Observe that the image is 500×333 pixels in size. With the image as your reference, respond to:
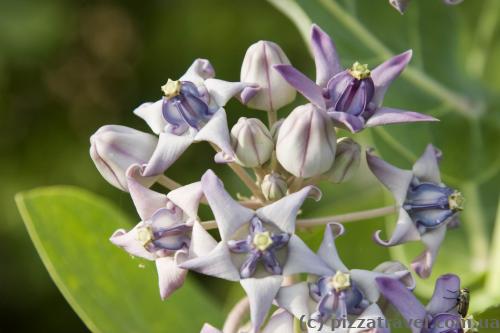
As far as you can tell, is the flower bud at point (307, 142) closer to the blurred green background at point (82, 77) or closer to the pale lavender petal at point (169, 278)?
the pale lavender petal at point (169, 278)

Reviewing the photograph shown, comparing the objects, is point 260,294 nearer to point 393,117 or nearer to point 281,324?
point 281,324

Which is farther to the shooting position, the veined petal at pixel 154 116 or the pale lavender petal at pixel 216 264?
the veined petal at pixel 154 116

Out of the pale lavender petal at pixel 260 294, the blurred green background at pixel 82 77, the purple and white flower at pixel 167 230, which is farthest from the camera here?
the blurred green background at pixel 82 77

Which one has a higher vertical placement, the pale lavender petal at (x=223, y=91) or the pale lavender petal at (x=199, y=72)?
the pale lavender petal at (x=199, y=72)

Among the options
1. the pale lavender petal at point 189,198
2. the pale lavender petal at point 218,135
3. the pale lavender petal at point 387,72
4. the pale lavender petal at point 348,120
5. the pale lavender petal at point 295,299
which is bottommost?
the pale lavender petal at point 295,299

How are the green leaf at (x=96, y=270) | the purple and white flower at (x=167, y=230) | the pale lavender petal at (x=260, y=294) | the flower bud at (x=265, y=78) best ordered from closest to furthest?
the pale lavender petal at (x=260, y=294)
the purple and white flower at (x=167, y=230)
the flower bud at (x=265, y=78)
the green leaf at (x=96, y=270)

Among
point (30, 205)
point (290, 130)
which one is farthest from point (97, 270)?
point (290, 130)

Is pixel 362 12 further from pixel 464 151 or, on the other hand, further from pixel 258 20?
pixel 258 20

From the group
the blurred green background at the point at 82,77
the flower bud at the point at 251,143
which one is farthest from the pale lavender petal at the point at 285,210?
the blurred green background at the point at 82,77

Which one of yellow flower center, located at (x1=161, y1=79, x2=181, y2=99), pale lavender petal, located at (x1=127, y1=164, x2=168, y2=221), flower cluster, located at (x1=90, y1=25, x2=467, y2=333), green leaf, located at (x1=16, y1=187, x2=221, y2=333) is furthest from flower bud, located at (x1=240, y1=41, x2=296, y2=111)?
green leaf, located at (x1=16, y1=187, x2=221, y2=333)
